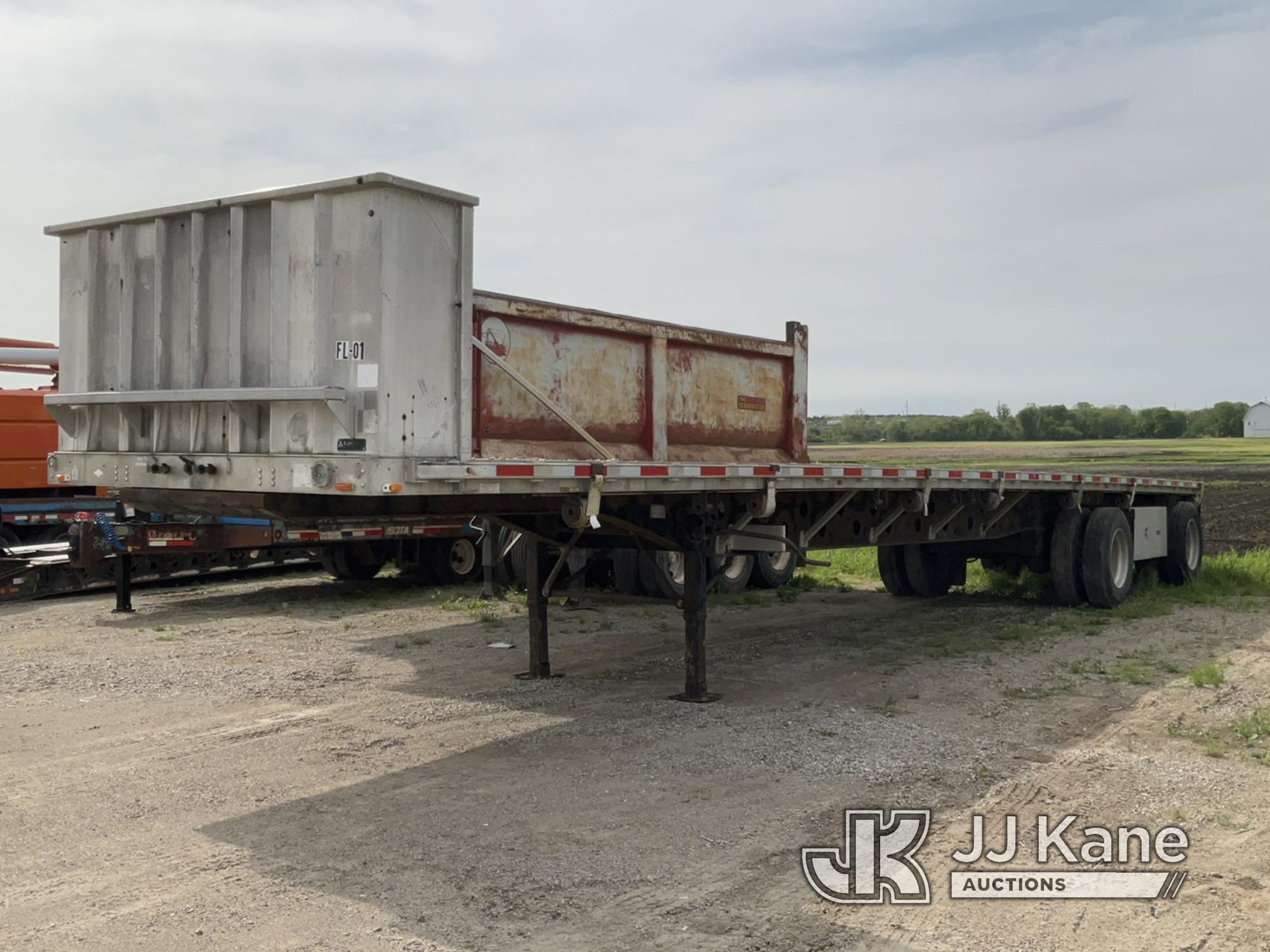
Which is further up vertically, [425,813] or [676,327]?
[676,327]

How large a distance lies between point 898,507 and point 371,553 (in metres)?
8.09

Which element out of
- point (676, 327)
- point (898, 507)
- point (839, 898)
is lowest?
point (839, 898)

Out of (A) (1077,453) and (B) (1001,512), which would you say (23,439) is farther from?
(A) (1077,453)

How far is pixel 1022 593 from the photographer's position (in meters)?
15.3

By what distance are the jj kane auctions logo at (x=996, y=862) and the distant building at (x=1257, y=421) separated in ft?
318

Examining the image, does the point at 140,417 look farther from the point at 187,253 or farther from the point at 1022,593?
the point at 1022,593

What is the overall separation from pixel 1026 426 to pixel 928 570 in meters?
67.0

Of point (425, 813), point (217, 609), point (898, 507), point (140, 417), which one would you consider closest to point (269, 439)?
point (140, 417)

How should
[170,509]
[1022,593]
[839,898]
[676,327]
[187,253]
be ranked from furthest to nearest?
1. [1022,593]
2. [676,327]
3. [170,509]
4. [187,253]
5. [839,898]

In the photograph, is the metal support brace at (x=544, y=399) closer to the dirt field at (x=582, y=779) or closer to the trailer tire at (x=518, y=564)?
the dirt field at (x=582, y=779)

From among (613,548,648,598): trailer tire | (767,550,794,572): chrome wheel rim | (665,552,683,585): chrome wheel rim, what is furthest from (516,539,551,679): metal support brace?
(767,550,794,572): chrome wheel rim

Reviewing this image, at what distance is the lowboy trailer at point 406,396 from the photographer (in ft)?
19.4

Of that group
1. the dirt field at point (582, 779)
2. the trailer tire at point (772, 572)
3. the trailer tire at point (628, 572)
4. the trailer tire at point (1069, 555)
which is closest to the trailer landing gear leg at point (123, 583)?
the dirt field at point (582, 779)

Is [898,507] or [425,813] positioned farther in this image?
[898,507]
